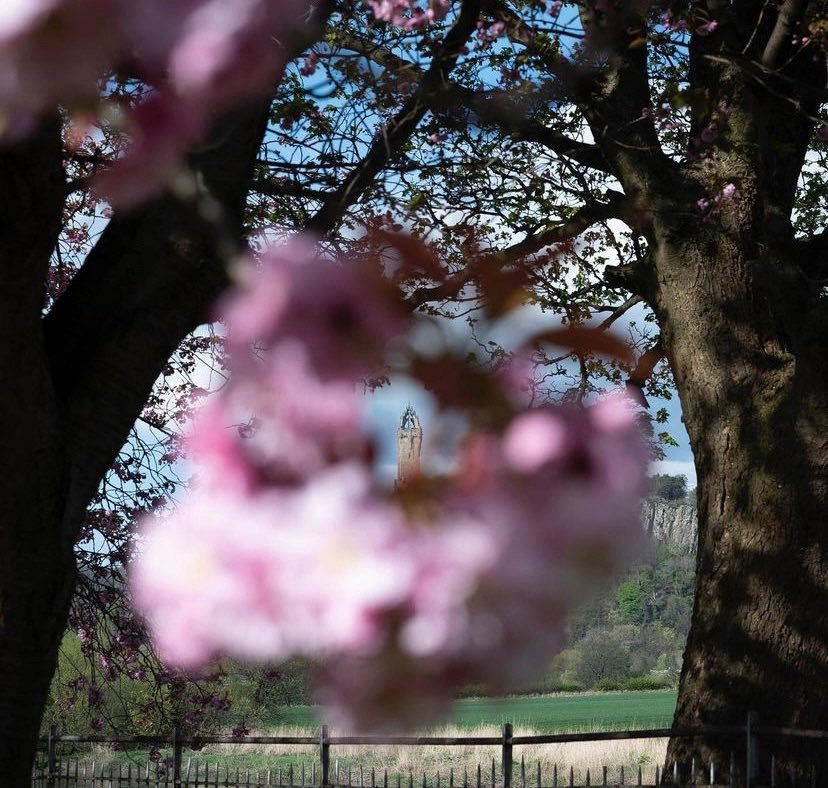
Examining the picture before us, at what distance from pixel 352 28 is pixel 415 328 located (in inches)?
283

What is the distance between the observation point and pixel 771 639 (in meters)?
7.14

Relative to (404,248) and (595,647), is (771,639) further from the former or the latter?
(595,647)

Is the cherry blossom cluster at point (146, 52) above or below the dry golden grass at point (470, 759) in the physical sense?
above

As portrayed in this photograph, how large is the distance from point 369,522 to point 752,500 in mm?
6910

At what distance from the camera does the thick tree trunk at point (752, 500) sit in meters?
7.14

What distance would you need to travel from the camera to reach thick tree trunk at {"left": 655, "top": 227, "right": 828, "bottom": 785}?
714 centimetres

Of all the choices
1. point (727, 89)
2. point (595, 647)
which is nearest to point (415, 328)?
point (727, 89)

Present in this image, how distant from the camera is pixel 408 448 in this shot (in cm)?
97

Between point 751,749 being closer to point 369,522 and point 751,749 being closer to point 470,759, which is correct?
point 369,522

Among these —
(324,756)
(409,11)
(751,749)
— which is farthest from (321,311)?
(324,756)

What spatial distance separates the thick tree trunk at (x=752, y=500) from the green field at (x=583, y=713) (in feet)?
81.2

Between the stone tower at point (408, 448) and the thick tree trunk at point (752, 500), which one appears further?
the thick tree trunk at point (752, 500)

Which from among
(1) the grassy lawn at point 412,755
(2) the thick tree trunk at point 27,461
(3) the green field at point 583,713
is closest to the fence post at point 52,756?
(1) the grassy lawn at point 412,755

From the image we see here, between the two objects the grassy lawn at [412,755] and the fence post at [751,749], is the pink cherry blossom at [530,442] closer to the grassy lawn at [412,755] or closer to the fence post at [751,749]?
the fence post at [751,749]
